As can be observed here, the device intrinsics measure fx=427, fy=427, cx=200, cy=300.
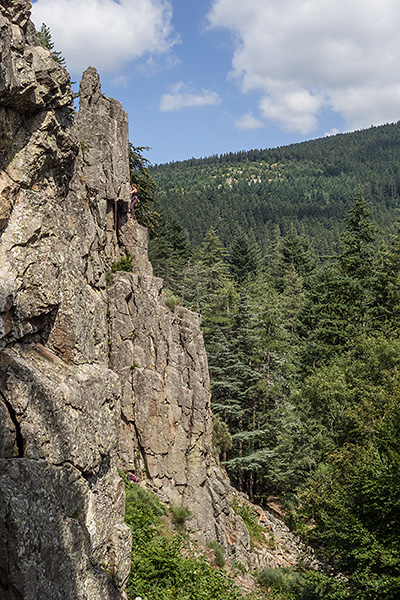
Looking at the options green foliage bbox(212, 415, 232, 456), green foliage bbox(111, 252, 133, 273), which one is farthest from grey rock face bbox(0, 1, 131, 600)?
green foliage bbox(212, 415, 232, 456)

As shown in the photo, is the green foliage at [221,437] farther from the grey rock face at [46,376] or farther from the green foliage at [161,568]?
the grey rock face at [46,376]

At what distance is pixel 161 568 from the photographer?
10.2 m

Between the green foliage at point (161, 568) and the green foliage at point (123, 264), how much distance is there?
751 cm

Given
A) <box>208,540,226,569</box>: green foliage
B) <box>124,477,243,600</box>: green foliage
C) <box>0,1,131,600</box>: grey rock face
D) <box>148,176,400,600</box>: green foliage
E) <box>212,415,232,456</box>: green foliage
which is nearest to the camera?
<box>0,1,131,600</box>: grey rock face

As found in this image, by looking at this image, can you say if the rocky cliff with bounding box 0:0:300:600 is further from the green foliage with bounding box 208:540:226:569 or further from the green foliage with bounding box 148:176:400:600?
the green foliage with bounding box 148:176:400:600

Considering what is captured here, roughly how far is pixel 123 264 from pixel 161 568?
387 inches

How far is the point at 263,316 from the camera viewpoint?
1137 inches

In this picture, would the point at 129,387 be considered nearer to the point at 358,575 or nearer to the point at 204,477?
the point at 204,477

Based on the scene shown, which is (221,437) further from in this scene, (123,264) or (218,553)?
(123,264)

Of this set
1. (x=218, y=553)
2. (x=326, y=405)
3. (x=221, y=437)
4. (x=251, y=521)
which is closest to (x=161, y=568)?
(x=218, y=553)

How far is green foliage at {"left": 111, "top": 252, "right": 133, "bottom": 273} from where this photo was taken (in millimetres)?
15633

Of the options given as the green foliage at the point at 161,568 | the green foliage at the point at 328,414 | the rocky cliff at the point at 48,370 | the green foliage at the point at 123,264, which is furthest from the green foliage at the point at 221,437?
the rocky cliff at the point at 48,370

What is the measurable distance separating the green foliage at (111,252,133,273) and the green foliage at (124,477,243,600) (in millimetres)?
7511

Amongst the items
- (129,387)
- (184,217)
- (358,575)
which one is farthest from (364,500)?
(184,217)
